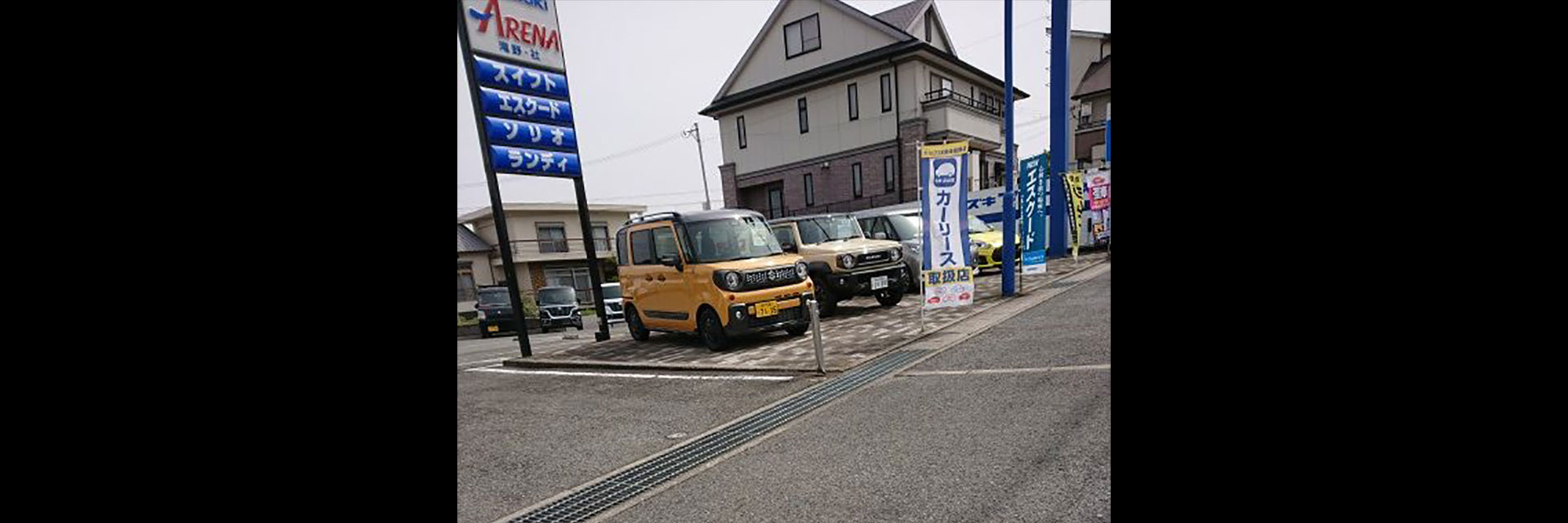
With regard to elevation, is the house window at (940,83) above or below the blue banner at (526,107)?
above

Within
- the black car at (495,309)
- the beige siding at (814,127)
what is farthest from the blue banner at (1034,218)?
the black car at (495,309)

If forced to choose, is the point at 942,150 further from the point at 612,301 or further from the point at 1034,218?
the point at 612,301

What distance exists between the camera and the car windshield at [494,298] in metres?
9.16

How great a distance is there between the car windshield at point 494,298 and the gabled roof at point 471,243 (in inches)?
151

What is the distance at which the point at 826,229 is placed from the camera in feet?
26.4

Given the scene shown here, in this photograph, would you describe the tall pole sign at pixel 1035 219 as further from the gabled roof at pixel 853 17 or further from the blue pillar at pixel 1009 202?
the gabled roof at pixel 853 17

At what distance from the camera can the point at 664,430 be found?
332 centimetres

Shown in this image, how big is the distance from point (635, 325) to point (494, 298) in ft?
14.5

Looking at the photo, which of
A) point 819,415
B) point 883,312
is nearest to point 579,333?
point 883,312
